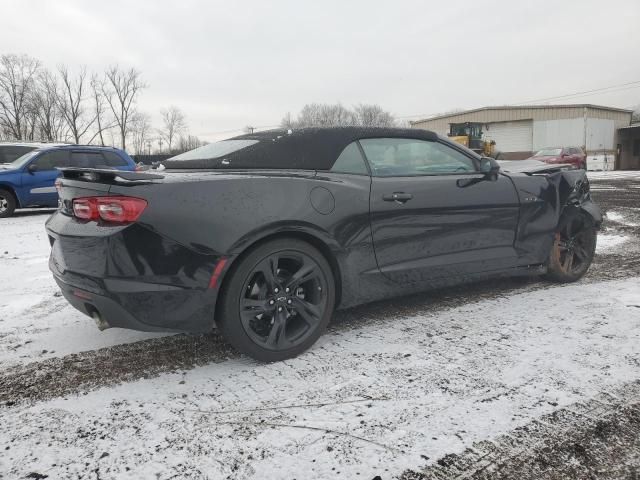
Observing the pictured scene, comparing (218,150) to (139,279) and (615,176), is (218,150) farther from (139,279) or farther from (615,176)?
(615,176)

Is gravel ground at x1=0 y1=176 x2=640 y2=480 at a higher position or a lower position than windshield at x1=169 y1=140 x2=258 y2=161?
lower

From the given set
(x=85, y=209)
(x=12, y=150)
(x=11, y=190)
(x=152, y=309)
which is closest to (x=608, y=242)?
(x=152, y=309)

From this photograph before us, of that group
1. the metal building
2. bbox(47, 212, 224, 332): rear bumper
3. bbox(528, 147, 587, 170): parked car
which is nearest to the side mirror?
bbox(47, 212, 224, 332): rear bumper

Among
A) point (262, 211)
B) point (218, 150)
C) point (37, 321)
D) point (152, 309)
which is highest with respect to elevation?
point (218, 150)

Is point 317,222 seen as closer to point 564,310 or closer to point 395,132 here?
point 395,132

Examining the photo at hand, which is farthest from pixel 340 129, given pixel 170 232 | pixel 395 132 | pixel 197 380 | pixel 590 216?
pixel 590 216

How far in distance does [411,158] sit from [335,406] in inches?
73.6

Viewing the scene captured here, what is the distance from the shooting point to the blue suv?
970 cm

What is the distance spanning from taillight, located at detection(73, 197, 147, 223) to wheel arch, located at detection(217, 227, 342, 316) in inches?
21.3

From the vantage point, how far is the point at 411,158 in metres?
3.28

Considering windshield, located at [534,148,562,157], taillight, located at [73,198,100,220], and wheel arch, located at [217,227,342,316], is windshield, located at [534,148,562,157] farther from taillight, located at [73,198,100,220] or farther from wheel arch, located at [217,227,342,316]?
taillight, located at [73,198,100,220]

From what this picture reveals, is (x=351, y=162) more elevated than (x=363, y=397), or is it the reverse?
(x=351, y=162)

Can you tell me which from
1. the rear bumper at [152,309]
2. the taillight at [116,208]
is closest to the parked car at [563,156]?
the rear bumper at [152,309]

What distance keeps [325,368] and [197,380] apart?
2.26 feet
